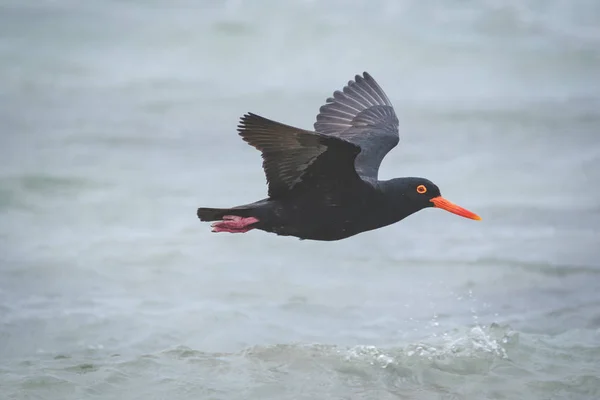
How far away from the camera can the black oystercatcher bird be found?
20.2 ft

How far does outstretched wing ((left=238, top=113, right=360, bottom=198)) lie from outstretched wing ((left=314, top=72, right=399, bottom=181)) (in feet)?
3.74

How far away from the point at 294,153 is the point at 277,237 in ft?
12.3

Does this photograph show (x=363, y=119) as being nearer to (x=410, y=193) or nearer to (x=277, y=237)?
(x=410, y=193)

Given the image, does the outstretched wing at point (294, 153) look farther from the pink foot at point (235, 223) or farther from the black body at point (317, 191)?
the pink foot at point (235, 223)

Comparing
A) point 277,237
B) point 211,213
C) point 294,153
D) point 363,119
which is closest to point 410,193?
point 294,153

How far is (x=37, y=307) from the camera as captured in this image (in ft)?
27.9

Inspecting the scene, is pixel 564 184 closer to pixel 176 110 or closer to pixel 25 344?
pixel 176 110

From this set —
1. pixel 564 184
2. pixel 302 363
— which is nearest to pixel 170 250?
pixel 302 363

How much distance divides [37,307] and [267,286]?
1835mm

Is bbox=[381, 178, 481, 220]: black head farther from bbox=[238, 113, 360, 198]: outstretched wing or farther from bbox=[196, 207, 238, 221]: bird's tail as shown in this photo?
bbox=[196, 207, 238, 221]: bird's tail

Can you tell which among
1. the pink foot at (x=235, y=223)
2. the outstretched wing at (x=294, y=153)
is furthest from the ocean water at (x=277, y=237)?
the outstretched wing at (x=294, y=153)

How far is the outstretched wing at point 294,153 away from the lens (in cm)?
601

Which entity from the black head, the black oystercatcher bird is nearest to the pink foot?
the black oystercatcher bird

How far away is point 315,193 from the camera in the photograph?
21.6 feet
